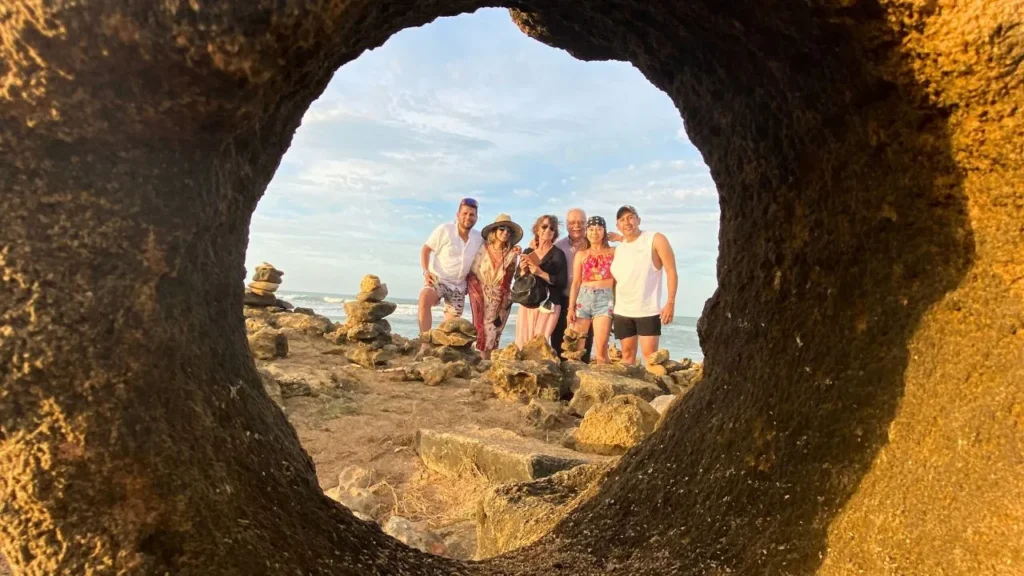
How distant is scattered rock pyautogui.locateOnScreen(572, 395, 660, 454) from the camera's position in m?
4.64

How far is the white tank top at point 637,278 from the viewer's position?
705 cm

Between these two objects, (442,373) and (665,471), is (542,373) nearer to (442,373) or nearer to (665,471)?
(442,373)

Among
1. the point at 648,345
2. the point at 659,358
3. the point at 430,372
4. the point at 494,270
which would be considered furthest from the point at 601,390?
the point at 659,358

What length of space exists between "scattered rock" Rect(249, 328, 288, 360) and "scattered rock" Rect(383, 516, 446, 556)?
5234mm

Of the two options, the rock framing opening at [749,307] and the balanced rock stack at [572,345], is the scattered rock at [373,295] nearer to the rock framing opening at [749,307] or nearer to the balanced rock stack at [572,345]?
the balanced rock stack at [572,345]

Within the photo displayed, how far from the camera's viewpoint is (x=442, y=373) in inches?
302

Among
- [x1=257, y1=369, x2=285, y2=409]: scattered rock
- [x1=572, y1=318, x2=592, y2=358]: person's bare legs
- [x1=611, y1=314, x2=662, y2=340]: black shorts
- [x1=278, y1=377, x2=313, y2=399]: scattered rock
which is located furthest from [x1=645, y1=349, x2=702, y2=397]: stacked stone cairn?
[x1=257, y1=369, x2=285, y2=409]: scattered rock

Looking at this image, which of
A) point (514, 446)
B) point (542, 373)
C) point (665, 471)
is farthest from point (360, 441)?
point (665, 471)

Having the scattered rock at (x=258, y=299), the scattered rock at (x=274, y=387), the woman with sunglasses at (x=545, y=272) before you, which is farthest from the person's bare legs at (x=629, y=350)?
the scattered rock at (x=258, y=299)

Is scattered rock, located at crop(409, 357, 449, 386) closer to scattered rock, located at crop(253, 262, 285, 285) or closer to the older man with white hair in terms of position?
the older man with white hair

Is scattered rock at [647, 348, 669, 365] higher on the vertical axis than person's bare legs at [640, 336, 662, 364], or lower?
lower

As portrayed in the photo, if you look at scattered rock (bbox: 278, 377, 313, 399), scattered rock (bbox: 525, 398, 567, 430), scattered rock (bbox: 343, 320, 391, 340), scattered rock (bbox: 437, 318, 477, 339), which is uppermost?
scattered rock (bbox: 437, 318, 477, 339)

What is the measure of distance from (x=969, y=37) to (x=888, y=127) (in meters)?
0.29

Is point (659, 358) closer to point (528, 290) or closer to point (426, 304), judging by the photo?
point (528, 290)
